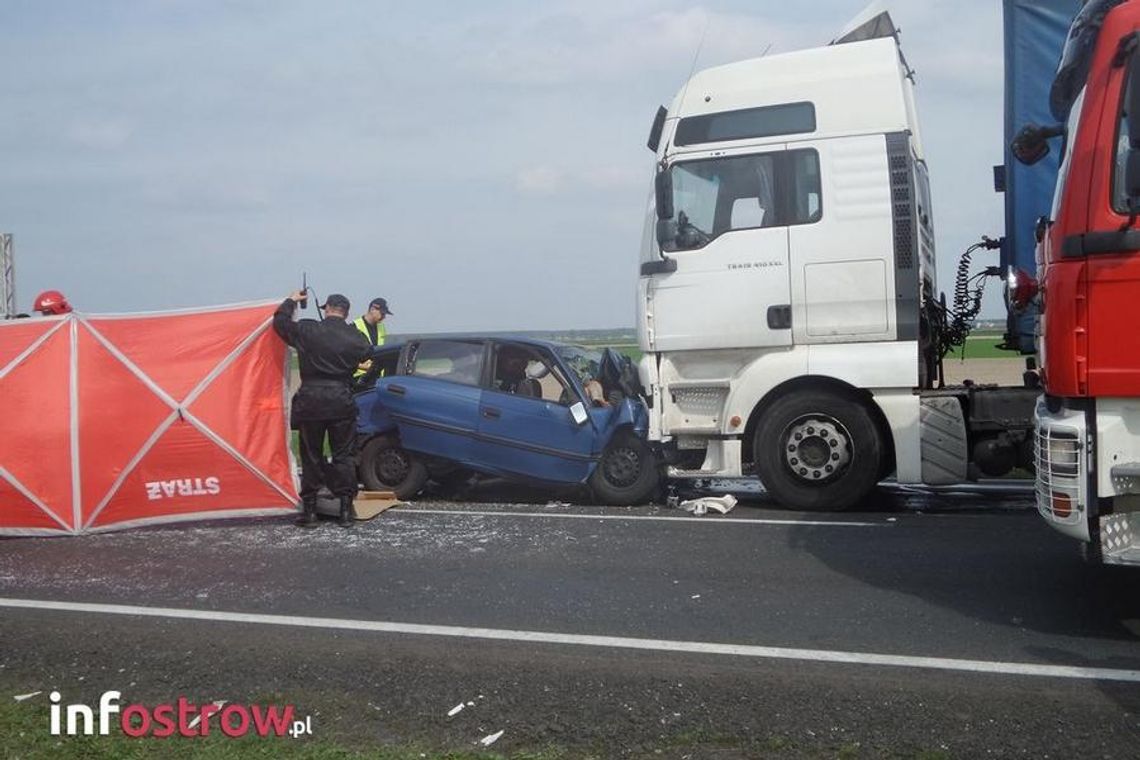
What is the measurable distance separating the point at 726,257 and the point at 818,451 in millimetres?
1726

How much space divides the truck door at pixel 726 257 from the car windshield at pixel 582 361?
117 cm

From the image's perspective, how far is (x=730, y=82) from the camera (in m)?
9.34

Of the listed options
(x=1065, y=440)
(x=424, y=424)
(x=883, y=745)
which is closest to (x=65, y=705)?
(x=883, y=745)

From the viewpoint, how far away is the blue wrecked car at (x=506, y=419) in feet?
32.8

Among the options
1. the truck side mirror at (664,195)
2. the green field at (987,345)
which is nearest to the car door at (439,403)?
the truck side mirror at (664,195)

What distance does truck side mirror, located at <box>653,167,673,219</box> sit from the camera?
925cm

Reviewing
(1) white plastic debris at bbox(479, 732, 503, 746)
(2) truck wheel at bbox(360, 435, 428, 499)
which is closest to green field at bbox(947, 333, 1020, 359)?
(2) truck wheel at bbox(360, 435, 428, 499)

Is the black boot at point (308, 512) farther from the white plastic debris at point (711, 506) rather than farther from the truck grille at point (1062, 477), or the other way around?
the truck grille at point (1062, 477)

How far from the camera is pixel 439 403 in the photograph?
10.3 meters

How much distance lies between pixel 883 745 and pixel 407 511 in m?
6.15

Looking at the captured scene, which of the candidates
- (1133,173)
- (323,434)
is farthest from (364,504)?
(1133,173)

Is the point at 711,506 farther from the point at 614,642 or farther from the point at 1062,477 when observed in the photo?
the point at 1062,477

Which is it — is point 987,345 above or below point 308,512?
above

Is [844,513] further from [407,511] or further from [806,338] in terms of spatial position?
[407,511]
